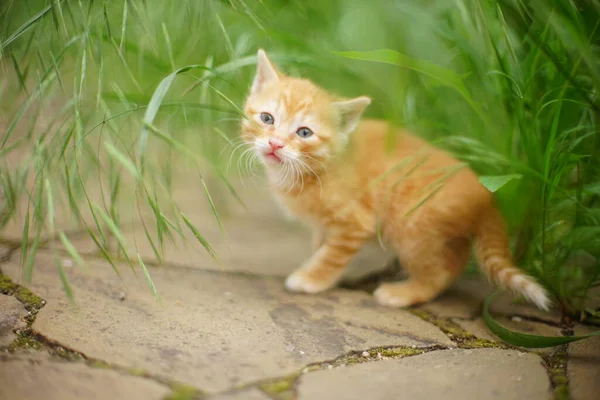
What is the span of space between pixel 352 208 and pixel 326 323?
350mm

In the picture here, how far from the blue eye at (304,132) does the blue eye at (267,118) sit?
76 mm

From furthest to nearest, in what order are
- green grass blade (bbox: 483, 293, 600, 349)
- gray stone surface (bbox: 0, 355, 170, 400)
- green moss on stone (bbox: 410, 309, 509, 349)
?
green moss on stone (bbox: 410, 309, 509, 349), green grass blade (bbox: 483, 293, 600, 349), gray stone surface (bbox: 0, 355, 170, 400)

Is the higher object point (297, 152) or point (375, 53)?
point (375, 53)

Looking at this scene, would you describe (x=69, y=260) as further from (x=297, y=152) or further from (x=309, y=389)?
(x=309, y=389)

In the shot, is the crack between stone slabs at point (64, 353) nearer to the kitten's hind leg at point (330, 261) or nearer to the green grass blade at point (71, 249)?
the green grass blade at point (71, 249)

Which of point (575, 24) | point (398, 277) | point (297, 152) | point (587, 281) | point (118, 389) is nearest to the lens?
point (118, 389)

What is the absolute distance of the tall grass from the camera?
1.03 meters

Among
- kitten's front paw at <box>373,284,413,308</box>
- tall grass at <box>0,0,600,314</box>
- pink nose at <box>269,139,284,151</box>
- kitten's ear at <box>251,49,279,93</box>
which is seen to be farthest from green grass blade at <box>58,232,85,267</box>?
kitten's front paw at <box>373,284,413,308</box>

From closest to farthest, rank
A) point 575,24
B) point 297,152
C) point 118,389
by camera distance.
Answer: point 118,389 → point 575,24 → point 297,152

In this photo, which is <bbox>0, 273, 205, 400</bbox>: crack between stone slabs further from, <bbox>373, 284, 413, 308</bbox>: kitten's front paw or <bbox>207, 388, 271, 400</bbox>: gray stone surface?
<bbox>373, 284, 413, 308</bbox>: kitten's front paw

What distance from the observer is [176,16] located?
147 centimetres

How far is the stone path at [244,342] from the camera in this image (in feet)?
2.73

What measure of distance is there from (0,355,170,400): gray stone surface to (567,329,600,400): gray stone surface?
28.7 inches

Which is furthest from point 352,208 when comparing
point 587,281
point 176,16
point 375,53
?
point 176,16
